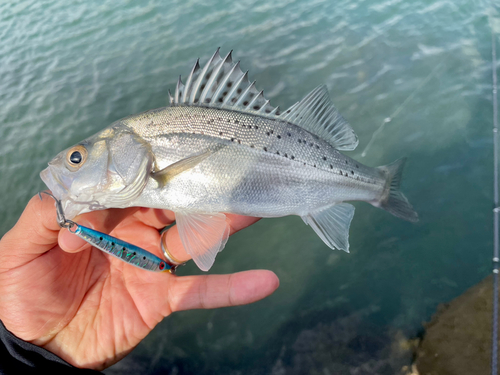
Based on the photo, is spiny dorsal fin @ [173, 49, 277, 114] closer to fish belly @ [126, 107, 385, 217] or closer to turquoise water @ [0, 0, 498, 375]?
fish belly @ [126, 107, 385, 217]

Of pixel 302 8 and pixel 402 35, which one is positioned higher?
pixel 302 8

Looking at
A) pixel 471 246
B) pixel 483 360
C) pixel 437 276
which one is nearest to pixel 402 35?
pixel 471 246

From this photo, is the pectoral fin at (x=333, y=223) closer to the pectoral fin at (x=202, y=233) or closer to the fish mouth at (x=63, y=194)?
the pectoral fin at (x=202, y=233)

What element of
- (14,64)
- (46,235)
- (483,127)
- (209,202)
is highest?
(14,64)

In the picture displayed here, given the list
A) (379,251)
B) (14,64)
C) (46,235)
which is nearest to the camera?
(46,235)

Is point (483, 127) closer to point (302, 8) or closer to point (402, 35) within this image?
point (402, 35)

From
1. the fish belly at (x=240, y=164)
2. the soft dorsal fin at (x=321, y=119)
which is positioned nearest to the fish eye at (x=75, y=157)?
the fish belly at (x=240, y=164)

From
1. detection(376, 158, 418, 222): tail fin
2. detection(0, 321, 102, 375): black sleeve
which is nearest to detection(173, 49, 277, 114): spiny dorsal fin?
detection(376, 158, 418, 222): tail fin

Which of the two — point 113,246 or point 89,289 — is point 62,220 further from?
point 89,289

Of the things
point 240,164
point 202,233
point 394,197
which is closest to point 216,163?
point 240,164
